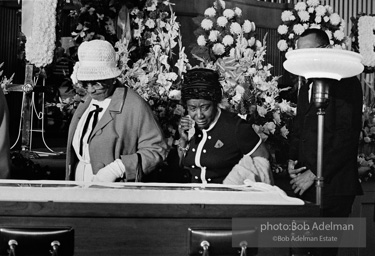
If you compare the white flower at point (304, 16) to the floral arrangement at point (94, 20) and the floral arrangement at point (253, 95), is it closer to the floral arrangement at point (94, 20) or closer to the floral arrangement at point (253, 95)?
the floral arrangement at point (253, 95)

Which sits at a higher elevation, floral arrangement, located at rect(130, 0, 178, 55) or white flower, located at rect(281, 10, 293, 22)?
white flower, located at rect(281, 10, 293, 22)

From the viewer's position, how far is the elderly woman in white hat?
3.64m

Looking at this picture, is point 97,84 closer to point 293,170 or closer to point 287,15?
point 293,170

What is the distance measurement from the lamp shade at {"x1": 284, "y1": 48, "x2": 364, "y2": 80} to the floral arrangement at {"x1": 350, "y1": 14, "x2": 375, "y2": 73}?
3.55m

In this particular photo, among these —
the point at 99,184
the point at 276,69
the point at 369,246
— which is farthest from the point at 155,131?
the point at 276,69

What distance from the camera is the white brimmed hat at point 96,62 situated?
12.0ft

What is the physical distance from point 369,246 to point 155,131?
8.56 ft

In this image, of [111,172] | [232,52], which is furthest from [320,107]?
[232,52]

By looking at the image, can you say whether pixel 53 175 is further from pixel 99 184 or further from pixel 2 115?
pixel 99 184

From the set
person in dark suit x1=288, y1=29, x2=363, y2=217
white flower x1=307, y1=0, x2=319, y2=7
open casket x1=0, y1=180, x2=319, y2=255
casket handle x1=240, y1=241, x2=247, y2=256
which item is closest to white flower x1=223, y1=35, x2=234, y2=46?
white flower x1=307, y1=0, x2=319, y2=7

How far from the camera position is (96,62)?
145 inches

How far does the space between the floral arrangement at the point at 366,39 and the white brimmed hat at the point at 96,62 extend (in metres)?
3.47

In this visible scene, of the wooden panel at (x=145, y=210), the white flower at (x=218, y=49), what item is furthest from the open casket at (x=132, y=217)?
the white flower at (x=218, y=49)

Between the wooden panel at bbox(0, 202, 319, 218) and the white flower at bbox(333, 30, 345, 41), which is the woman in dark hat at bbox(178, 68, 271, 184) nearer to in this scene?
the wooden panel at bbox(0, 202, 319, 218)
